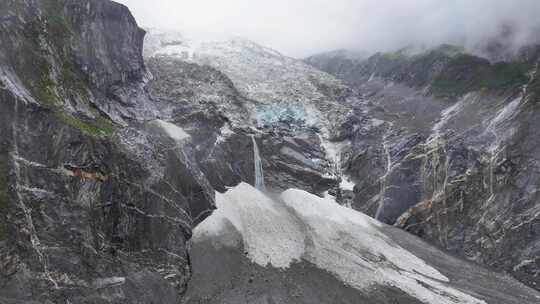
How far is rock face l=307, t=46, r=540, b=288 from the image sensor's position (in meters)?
53.2

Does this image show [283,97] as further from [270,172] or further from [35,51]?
[35,51]

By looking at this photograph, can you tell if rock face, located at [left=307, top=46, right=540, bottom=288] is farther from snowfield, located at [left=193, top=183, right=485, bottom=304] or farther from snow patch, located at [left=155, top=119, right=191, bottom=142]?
snow patch, located at [left=155, top=119, right=191, bottom=142]

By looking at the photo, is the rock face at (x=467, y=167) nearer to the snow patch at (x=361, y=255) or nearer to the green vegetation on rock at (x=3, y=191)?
the snow patch at (x=361, y=255)

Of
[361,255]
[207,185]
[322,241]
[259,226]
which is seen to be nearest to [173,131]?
[207,185]

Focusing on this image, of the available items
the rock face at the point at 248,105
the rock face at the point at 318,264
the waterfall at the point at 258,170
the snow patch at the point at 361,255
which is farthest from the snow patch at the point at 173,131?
the snow patch at the point at 361,255

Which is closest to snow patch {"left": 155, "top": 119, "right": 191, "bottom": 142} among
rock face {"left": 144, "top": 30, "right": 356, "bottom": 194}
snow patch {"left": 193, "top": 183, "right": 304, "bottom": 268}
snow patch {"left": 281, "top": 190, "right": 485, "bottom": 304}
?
rock face {"left": 144, "top": 30, "right": 356, "bottom": 194}

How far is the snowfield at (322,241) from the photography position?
45.2 m

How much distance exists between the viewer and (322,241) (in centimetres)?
5322

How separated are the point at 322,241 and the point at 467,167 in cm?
2541

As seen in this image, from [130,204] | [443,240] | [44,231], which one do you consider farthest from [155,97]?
[443,240]

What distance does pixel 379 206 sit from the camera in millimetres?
66438

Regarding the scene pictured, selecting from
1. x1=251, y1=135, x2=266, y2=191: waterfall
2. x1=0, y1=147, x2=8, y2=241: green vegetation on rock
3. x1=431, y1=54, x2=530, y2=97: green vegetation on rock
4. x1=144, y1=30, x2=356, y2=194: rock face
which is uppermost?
x1=431, y1=54, x2=530, y2=97: green vegetation on rock

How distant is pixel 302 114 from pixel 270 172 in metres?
25.7

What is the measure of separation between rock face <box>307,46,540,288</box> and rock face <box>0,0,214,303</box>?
2975cm
